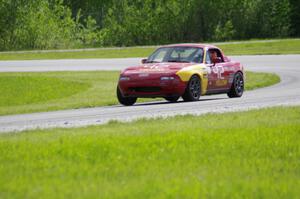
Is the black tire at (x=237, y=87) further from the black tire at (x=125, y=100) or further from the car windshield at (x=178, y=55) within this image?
the black tire at (x=125, y=100)

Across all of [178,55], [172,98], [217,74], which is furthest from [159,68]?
[217,74]

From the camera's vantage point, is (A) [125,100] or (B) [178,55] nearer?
(A) [125,100]

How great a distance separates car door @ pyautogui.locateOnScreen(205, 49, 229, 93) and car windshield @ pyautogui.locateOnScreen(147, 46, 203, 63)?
0.90 ft

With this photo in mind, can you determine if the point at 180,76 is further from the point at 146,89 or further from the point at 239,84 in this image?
the point at 239,84

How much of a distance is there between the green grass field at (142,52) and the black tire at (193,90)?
95.3ft

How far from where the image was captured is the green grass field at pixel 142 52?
5221 cm

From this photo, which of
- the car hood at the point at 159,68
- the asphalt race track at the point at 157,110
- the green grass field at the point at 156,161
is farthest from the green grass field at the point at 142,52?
the green grass field at the point at 156,161

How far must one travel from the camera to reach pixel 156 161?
10148 millimetres

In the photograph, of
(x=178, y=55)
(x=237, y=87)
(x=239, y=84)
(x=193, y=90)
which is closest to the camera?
(x=193, y=90)

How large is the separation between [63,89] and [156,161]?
18.7 meters

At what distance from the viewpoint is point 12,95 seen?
27734mm

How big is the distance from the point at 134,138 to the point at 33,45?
54.4m

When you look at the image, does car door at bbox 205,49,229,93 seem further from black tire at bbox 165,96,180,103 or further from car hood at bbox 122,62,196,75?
black tire at bbox 165,96,180,103

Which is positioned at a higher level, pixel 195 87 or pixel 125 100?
pixel 195 87
